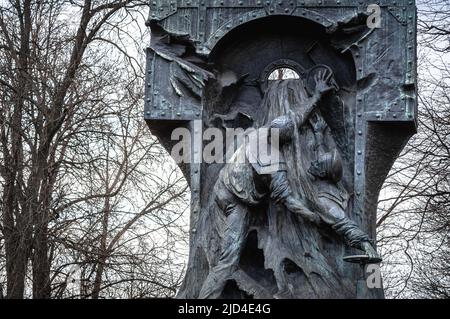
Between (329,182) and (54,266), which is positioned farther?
(54,266)

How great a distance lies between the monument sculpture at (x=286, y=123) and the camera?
1198 centimetres

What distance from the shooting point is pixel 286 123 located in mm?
12281

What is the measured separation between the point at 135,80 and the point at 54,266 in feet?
10.2

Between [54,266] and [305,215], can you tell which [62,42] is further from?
[305,215]

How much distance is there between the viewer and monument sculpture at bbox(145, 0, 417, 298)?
472 inches

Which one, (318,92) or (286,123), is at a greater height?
(318,92)

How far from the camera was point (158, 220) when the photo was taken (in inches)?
718

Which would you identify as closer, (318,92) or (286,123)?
(286,123)

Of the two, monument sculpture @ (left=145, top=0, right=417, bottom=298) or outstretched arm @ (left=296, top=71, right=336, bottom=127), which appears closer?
monument sculpture @ (left=145, top=0, right=417, bottom=298)

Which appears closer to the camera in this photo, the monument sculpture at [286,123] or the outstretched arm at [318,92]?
the monument sculpture at [286,123]
